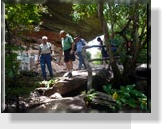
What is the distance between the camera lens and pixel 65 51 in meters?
4.28

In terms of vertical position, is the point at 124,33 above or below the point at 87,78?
above

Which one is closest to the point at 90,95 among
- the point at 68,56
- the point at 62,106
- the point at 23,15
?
the point at 62,106

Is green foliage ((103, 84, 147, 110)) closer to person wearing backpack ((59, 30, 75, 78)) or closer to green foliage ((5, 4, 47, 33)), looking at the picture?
person wearing backpack ((59, 30, 75, 78))

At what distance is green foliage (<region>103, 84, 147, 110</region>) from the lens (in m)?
4.25

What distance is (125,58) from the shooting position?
4.27 meters

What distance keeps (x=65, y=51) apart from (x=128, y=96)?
75 cm

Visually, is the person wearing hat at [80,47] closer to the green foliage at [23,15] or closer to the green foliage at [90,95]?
the green foliage at [90,95]

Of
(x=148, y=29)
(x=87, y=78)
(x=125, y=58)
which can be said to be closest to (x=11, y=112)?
(x=87, y=78)

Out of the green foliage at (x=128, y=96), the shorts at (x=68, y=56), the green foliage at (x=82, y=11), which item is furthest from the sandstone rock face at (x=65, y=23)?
the green foliage at (x=128, y=96)

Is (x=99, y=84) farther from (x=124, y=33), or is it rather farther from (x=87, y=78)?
(x=124, y=33)

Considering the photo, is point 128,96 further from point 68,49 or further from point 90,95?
point 68,49

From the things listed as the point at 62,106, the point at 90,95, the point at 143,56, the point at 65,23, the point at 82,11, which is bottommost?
the point at 62,106

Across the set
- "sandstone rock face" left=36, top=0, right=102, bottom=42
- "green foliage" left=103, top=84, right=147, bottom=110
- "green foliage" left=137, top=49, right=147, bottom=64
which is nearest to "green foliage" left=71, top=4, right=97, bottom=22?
"sandstone rock face" left=36, top=0, right=102, bottom=42
